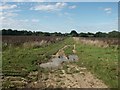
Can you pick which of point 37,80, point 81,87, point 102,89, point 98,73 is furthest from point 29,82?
point 98,73

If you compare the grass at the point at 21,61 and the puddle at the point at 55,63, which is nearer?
the grass at the point at 21,61

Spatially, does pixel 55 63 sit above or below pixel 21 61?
below

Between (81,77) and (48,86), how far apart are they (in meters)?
2.70

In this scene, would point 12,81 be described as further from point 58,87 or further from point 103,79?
point 103,79

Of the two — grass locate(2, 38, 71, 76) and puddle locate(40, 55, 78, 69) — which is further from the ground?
grass locate(2, 38, 71, 76)

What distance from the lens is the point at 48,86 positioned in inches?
405

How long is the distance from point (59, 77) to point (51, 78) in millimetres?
549

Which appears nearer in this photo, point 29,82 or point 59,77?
point 29,82

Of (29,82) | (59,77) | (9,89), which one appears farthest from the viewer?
(59,77)

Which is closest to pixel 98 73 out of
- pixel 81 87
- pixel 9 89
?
pixel 81 87

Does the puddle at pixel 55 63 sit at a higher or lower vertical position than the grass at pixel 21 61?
lower

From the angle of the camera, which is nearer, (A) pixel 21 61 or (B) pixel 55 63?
(A) pixel 21 61

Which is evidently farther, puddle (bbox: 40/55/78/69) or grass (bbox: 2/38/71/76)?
puddle (bbox: 40/55/78/69)

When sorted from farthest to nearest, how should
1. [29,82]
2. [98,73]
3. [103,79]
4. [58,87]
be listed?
[98,73], [103,79], [29,82], [58,87]
